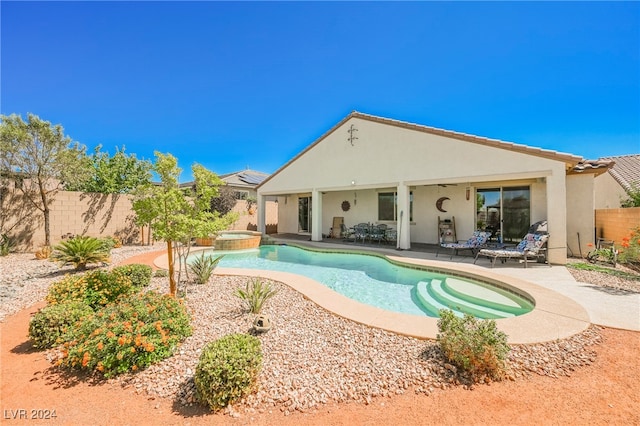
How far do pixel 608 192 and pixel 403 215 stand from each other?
1147 cm

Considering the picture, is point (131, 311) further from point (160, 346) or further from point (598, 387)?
point (598, 387)

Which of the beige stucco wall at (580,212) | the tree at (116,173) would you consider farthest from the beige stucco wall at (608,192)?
the tree at (116,173)

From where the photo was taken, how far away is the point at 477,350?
302cm

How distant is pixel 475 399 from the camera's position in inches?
107

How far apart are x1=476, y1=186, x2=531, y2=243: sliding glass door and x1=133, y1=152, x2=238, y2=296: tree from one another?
11.4 meters

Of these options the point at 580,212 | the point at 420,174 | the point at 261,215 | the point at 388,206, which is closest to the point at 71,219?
the point at 261,215

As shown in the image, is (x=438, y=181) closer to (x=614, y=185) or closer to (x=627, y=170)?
(x=614, y=185)

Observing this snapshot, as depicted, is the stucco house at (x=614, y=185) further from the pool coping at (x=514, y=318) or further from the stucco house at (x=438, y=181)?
the pool coping at (x=514, y=318)

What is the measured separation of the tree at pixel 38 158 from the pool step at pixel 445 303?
47.5ft

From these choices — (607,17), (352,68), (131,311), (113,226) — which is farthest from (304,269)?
(607,17)

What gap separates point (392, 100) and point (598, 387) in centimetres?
1519

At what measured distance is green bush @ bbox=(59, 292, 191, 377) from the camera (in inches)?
126

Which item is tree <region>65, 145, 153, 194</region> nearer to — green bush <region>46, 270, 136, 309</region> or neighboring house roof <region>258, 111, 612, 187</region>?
green bush <region>46, 270, 136, 309</region>

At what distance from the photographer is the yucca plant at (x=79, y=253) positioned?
777 cm
